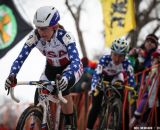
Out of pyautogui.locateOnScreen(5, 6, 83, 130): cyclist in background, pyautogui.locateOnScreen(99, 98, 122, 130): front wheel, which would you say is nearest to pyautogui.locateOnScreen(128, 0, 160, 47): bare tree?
pyautogui.locateOnScreen(99, 98, 122, 130): front wheel

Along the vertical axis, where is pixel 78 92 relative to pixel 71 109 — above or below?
above

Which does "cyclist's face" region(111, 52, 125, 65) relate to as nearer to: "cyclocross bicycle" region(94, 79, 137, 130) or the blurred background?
"cyclocross bicycle" region(94, 79, 137, 130)

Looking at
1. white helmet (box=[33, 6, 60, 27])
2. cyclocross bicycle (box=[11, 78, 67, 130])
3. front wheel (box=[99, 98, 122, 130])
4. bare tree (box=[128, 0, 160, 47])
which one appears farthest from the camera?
bare tree (box=[128, 0, 160, 47])

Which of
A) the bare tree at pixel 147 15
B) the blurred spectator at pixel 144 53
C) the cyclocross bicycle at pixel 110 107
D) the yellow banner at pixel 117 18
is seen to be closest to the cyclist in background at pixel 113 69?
the cyclocross bicycle at pixel 110 107

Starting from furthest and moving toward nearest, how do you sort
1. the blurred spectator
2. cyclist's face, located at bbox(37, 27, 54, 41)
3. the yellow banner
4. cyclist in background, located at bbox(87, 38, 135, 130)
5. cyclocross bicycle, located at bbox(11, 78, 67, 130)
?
the yellow banner < the blurred spectator < cyclist in background, located at bbox(87, 38, 135, 130) < cyclist's face, located at bbox(37, 27, 54, 41) < cyclocross bicycle, located at bbox(11, 78, 67, 130)

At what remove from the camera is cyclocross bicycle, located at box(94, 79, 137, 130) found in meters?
8.93

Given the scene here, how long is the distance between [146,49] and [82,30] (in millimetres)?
14870

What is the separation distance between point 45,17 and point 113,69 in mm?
3618

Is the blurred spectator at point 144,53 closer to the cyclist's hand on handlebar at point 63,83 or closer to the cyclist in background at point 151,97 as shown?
the cyclist in background at point 151,97

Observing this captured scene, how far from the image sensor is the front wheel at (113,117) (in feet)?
29.3

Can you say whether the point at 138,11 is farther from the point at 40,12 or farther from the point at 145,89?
the point at 40,12

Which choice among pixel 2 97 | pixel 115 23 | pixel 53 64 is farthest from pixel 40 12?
pixel 115 23

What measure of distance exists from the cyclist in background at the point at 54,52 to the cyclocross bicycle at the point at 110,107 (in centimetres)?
209

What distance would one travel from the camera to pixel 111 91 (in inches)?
355
